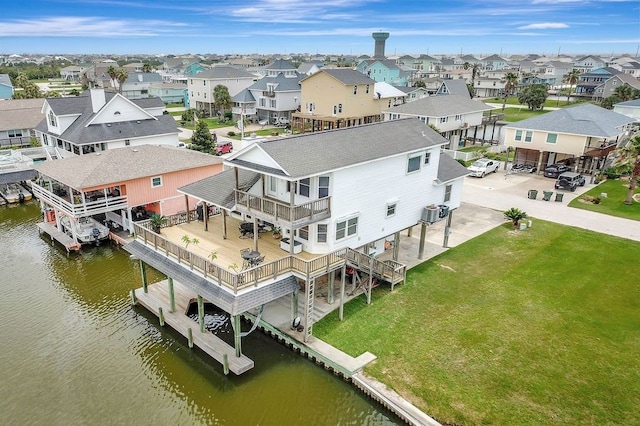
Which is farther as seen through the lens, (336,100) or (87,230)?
(336,100)

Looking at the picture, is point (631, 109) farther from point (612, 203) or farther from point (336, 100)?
point (336, 100)

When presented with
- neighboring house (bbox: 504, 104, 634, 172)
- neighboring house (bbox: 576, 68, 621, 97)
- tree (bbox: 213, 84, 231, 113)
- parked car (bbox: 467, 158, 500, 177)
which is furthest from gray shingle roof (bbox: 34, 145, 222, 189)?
neighboring house (bbox: 576, 68, 621, 97)

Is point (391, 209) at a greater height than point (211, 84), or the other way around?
point (211, 84)

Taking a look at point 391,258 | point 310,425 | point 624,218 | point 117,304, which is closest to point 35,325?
point 117,304

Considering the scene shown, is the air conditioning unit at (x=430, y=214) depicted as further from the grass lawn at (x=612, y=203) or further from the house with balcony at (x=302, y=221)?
the grass lawn at (x=612, y=203)

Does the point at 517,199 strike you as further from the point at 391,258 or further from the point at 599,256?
the point at 391,258

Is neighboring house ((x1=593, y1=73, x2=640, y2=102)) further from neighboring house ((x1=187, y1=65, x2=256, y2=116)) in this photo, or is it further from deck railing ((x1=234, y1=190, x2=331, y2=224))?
deck railing ((x1=234, y1=190, x2=331, y2=224))

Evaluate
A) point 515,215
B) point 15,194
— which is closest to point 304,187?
point 515,215
